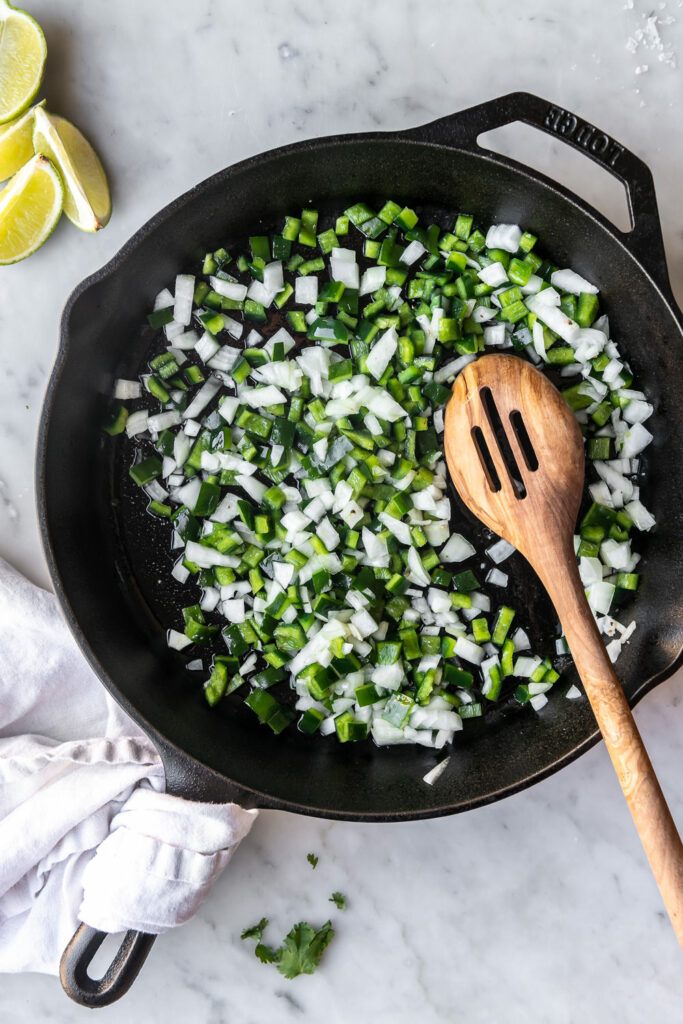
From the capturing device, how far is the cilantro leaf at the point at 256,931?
4.83 ft

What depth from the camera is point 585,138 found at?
1.23 meters

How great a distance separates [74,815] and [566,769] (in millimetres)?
851

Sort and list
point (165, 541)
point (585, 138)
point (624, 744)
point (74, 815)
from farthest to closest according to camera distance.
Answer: point (165, 541) < point (74, 815) < point (585, 138) < point (624, 744)

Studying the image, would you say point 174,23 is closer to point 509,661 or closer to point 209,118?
point 209,118

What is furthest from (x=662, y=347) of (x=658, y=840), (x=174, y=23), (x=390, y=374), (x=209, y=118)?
(x=174, y=23)

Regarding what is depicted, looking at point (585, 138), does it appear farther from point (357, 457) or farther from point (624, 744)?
point (624, 744)

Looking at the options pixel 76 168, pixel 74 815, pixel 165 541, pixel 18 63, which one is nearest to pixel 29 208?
pixel 76 168

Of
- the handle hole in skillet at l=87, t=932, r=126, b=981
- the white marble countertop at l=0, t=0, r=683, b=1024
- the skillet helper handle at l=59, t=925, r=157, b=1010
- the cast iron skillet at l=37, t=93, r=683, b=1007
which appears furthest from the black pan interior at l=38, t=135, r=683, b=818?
the handle hole in skillet at l=87, t=932, r=126, b=981

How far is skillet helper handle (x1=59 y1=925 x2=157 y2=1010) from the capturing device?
4.08 feet

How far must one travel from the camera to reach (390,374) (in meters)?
1.39

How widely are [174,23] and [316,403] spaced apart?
73cm

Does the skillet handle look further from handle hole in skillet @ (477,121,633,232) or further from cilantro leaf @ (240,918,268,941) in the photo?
cilantro leaf @ (240,918,268,941)

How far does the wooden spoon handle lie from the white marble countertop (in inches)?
14.8

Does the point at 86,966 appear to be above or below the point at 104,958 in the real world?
above
